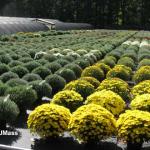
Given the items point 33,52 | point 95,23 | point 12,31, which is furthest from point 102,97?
point 95,23

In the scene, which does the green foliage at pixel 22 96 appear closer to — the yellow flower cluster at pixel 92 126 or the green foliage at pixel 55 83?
the yellow flower cluster at pixel 92 126

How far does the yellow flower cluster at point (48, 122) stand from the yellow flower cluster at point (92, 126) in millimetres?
236

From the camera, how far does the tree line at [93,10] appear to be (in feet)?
288

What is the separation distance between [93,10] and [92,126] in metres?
84.9

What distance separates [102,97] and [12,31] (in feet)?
110

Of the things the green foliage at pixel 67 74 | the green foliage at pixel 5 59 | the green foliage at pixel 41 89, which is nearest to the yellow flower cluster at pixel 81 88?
the green foliage at pixel 41 89

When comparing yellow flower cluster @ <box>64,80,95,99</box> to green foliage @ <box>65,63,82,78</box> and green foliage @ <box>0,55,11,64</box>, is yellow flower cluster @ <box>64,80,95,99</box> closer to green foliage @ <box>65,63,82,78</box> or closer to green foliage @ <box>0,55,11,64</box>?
green foliage @ <box>65,63,82,78</box>

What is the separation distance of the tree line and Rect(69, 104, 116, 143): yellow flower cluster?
80104mm

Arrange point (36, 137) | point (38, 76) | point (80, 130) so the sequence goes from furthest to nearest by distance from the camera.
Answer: point (38, 76), point (36, 137), point (80, 130)

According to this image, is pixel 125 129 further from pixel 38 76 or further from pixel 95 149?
pixel 38 76

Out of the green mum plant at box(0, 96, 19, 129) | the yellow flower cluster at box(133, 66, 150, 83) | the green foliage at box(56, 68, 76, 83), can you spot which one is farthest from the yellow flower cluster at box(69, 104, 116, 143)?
the yellow flower cluster at box(133, 66, 150, 83)

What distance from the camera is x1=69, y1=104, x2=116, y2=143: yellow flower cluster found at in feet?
23.5

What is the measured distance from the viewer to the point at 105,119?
7.32 meters

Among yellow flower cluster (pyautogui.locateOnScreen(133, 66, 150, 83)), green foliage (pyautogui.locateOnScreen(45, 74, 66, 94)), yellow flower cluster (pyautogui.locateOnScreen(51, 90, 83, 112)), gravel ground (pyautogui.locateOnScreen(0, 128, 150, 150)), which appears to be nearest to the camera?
gravel ground (pyautogui.locateOnScreen(0, 128, 150, 150))
